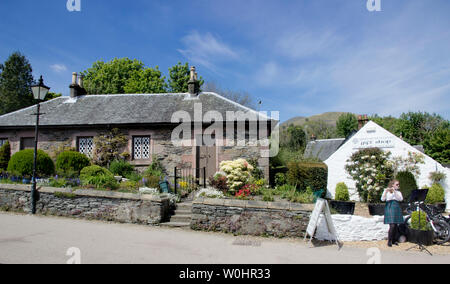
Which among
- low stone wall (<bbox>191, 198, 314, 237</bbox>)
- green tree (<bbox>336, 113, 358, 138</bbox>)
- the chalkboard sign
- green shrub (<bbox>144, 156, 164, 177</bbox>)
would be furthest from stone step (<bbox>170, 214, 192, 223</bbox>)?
green tree (<bbox>336, 113, 358, 138</bbox>)

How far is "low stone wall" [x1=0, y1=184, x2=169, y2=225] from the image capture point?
8281 millimetres

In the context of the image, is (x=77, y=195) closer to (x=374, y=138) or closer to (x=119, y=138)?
(x=119, y=138)

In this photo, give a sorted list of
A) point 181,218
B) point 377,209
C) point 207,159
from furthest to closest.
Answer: point 207,159 → point 377,209 → point 181,218

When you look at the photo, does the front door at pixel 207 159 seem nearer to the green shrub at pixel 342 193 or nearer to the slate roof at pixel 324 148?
the green shrub at pixel 342 193

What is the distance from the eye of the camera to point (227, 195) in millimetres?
9172

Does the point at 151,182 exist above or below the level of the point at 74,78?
below

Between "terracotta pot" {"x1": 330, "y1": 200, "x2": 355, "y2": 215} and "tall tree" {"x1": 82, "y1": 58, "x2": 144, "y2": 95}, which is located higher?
"tall tree" {"x1": 82, "y1": 58, "x2": 144, "y2": 95}

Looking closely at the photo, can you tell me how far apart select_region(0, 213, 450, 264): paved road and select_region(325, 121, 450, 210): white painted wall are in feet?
25.0

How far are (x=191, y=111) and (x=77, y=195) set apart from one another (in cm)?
665

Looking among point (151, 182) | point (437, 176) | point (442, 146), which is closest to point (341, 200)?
point (437, 176)

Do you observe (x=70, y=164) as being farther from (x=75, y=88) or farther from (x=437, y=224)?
(x=437, y=224)

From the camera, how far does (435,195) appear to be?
12008mm

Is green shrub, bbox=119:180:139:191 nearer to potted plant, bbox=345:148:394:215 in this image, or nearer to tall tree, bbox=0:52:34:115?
potted plant, bbox=345:148:394:215

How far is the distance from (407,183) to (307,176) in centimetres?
434
